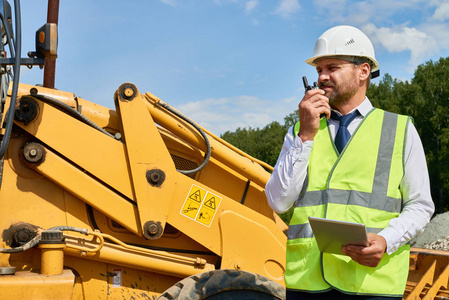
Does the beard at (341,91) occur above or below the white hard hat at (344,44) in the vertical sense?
below

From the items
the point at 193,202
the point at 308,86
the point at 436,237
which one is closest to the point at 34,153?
the point at 193,202

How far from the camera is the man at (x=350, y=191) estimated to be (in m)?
2.15

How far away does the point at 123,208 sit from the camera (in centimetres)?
384

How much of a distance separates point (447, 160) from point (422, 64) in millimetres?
9522

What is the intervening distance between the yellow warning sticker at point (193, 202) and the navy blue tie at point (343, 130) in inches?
68.8

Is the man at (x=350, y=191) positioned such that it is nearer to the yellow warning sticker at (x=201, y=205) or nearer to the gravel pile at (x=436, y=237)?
the yellow warning sticker at (x=201, y=205)

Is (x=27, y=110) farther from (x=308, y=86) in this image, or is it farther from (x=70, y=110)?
(x=308, y=86)

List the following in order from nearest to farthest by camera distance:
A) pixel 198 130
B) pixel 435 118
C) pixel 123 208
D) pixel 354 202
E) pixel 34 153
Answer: pixel 354 202, pixel 34 153, pixel 123 208, pixel 198 130, pixel 435 118

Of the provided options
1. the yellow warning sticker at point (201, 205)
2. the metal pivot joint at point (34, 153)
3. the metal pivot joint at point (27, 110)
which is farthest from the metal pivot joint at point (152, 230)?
the metal pivot joint at point (27, 110)

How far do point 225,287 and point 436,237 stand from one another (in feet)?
23.0

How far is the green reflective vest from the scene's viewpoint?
2.16 metres

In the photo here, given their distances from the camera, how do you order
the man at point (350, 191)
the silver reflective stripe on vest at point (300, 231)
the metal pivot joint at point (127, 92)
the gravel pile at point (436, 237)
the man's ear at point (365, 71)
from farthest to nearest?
the gravel pile at point (436, 237), the metal pivot joint at point (127, 92), the man's ear at point (365, 71), the silver reflective stripe on vest at point (300, 231), the man at point (350, 191)

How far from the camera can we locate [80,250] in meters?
3.65

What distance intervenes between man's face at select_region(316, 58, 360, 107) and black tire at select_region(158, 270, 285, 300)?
69.9 inches
